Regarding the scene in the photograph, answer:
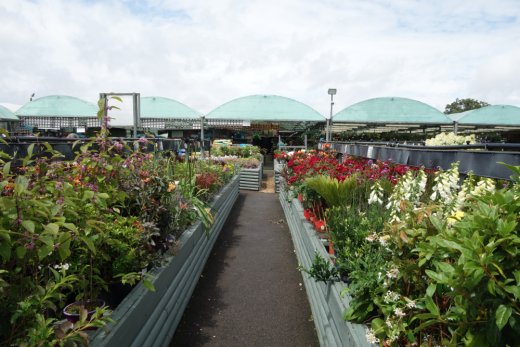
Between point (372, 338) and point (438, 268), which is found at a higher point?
point (438, 268)

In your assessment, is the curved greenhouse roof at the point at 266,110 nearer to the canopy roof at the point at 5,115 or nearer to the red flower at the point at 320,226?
the canopy roof at the point at 5,115

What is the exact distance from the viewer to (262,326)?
3156 millimetres

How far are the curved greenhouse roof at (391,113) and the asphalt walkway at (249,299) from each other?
16.4 m

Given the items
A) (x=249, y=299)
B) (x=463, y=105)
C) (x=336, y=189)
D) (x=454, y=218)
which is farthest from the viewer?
(x=463, y=105)

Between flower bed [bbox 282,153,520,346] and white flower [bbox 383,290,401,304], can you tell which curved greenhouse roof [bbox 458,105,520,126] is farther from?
white flower [bbox 383,290,401,304]

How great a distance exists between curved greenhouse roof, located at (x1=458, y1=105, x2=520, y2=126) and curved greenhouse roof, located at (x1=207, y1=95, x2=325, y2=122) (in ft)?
31.3

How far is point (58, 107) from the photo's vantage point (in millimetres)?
23984

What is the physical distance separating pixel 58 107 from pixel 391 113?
71.7 feet

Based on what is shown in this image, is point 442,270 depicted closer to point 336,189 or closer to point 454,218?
point 454,218

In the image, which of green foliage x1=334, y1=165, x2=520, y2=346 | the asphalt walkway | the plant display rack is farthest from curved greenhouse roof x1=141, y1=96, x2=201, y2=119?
green foliage x1=334, y1=165, x2=520, y2=346

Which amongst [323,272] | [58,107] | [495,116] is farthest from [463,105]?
[323,272]

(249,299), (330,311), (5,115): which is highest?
(5,115)

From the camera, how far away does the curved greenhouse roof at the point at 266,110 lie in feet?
66.4

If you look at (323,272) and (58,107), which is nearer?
(323,272)
